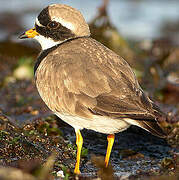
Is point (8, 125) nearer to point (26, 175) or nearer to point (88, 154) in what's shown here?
point (88, 154)

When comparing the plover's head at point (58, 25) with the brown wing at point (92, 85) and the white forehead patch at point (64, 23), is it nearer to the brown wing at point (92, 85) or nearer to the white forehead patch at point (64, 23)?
the white forehead patch at point (64, 23)

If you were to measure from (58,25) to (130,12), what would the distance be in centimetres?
1417

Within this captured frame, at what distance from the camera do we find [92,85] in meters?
5.31

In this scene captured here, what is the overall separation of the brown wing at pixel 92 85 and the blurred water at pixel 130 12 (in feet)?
34.8

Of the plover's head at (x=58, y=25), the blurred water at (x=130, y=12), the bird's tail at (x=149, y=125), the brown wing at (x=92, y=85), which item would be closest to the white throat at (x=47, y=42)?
the plover's head at (x=58, y=25)

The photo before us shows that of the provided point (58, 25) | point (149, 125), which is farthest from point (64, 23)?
point (149, 125)

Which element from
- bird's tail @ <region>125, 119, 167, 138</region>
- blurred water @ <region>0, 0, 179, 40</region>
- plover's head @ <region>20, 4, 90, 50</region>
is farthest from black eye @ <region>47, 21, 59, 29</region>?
blurred water @ <region>0, 0, 179, 40</region>

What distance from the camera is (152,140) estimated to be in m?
7.17

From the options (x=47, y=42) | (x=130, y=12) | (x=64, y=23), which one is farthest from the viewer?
(x=130, y=12)

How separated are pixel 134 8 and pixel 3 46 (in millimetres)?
10229

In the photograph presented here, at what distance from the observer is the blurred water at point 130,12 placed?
17391 mm

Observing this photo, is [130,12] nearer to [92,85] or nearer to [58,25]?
[58,25]

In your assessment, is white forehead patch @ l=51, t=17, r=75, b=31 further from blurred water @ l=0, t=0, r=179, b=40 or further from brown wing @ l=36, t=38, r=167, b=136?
blurred water @ l=0, t=0, r=179, b=40

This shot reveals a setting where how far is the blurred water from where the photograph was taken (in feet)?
57.1
